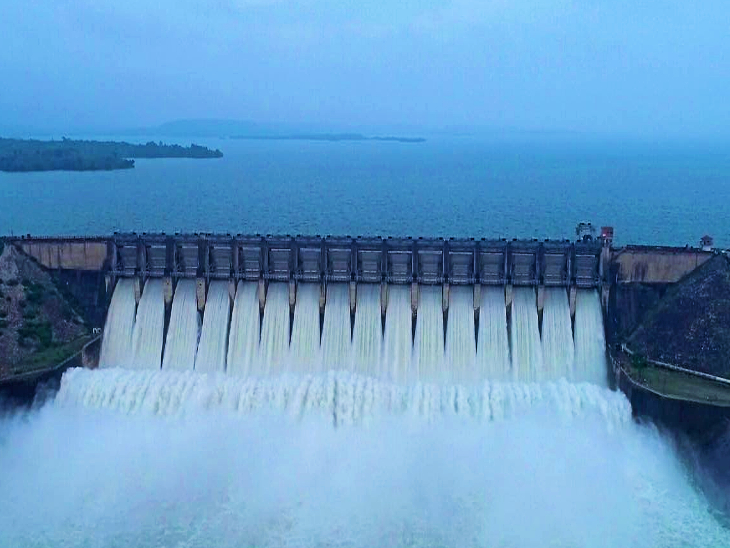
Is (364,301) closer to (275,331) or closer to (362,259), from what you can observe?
(362,259)

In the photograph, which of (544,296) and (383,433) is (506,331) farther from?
(383,433)

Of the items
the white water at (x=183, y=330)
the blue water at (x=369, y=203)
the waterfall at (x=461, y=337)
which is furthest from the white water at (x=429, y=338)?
the blue water at (x=369, y=203)

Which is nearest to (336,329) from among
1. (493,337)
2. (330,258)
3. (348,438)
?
(330,258)

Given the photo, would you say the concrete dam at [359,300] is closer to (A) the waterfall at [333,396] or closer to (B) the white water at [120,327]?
(B) the white water at [120,327]

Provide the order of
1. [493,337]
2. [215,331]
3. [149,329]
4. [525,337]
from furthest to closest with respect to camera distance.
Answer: [149,329] < [215,331] < [493,337] < [525,337]

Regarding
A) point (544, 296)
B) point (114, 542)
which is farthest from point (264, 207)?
point (114, 542)

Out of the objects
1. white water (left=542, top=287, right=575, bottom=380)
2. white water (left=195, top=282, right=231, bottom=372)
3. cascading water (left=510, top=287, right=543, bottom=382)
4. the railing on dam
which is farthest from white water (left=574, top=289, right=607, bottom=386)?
white water (left=195, top=282, right=231, bottom=372)

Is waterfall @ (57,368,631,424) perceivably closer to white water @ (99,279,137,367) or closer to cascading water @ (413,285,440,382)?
cascading water @ (413,285,440,382)
